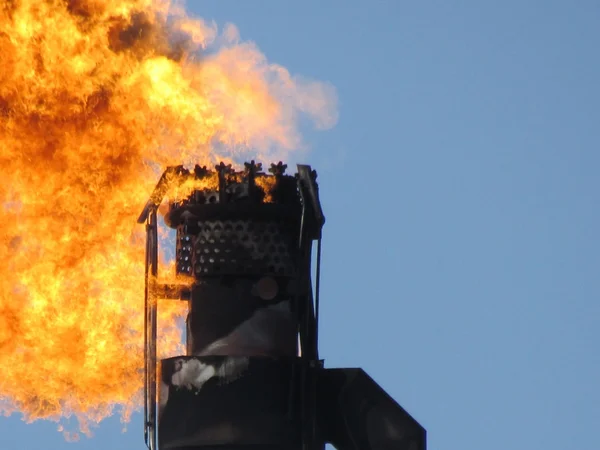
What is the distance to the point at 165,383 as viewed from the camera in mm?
24391

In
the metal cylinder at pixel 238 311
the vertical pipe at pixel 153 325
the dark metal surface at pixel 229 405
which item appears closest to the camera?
the dark metal surface at pixel 229 405

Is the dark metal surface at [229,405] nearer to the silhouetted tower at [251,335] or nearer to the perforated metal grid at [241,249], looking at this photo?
the silhouetted tower at [251,335]

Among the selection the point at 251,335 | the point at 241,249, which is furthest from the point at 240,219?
the point at 251,335

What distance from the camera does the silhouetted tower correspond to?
23875mm

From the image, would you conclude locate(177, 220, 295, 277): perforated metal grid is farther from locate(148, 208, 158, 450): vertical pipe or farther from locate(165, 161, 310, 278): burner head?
locate(148, 208, 158, 450): vertical pipe

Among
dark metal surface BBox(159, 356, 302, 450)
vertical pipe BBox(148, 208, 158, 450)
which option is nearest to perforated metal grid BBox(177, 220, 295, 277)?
vertical pipe BBox(148, 208, 158, 450)

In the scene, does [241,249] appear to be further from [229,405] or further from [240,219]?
[229,405]

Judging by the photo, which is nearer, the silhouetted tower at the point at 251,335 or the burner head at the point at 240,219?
the silhouetted tower at the point at 251,335

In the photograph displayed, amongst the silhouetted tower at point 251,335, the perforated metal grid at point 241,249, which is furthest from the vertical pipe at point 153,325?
the perforated metal grid at point 241,249

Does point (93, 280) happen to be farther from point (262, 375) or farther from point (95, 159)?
point (262, 375)

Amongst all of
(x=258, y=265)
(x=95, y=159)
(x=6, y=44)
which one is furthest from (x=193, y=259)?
(x=6, y=44)

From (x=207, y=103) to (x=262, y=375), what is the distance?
520 cm

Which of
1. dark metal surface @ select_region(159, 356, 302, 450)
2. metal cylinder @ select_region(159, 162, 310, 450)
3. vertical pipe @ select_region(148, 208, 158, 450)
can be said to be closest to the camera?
dark metal surface @ select_region(159, 356, 302, 450)

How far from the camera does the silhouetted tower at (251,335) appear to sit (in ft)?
78.3
